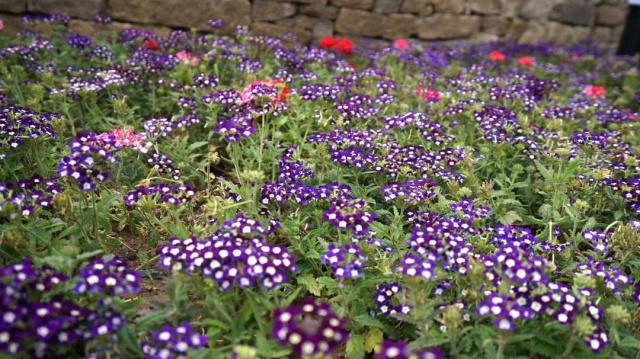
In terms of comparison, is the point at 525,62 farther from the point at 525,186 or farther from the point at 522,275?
the point at 522,275

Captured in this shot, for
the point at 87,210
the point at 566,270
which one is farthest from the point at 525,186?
the point at 87,210

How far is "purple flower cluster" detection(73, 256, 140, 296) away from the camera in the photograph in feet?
7.44

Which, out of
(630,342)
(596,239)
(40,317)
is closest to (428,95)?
(596,239)

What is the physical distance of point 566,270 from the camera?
3.05 metres

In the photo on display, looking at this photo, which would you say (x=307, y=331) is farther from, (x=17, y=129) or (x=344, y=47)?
(x=344, y=47)

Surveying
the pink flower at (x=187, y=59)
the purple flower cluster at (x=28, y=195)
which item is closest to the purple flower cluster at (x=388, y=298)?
the purple flower cluster at (x=28, y=195)

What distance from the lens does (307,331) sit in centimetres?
205

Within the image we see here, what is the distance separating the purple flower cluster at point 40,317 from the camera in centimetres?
209

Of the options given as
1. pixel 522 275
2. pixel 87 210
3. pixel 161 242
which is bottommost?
pixel 161 242

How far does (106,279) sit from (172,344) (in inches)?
16.9

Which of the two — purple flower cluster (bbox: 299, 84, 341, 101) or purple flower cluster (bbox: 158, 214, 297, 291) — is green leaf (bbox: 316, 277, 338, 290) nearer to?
purple flower cluster (bbox: 158, 214, 297, 291)

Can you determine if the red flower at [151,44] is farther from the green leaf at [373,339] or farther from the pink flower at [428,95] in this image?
the green leaf at [373,339]

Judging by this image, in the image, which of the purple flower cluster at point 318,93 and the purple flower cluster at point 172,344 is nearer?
the purple flower cluster at point 172,344

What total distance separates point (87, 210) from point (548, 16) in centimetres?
944
